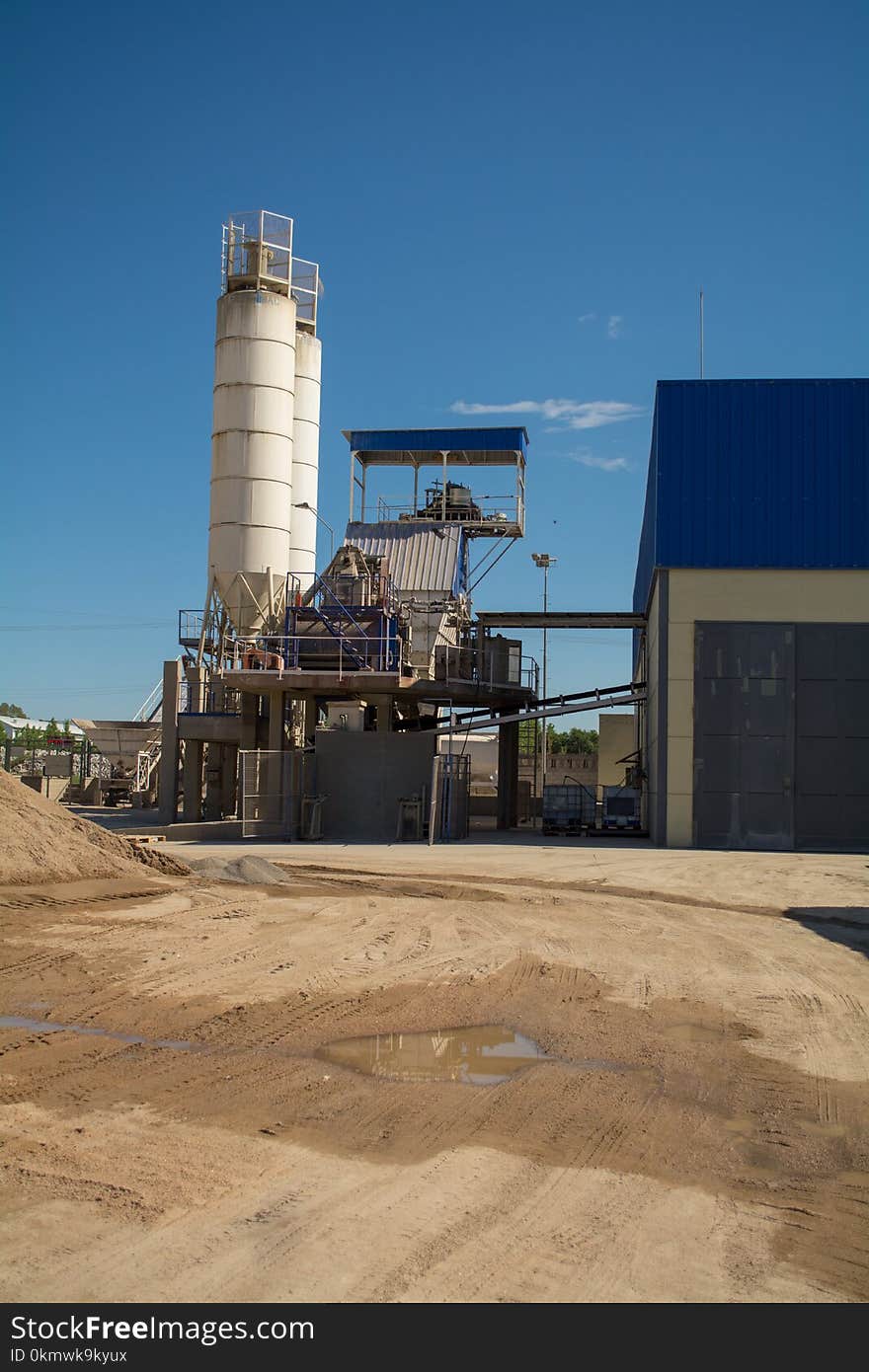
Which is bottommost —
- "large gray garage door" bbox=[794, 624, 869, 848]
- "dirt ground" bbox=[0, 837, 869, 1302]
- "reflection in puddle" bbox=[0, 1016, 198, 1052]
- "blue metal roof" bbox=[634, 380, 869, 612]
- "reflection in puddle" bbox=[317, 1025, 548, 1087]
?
"reflection in puddle" bbox=[0, 1016, 198, 1052]

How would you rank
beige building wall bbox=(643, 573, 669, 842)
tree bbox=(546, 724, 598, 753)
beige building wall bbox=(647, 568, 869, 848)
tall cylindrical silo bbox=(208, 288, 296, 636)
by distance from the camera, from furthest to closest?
1. tree bbox=(546, 724, 598, 753)
2. tall cylindrical silo bbox=(208, 288, 296, 636)
3. beige building wall bbox=(643, 573, 669, 842)
4. beige building wall bbox=(647, 568, 869, 848)

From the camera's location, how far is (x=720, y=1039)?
8.73 m

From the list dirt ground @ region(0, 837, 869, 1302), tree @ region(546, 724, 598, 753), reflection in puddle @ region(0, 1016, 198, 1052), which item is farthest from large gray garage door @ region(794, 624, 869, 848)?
tree @ region(546, 724, 598, 753)

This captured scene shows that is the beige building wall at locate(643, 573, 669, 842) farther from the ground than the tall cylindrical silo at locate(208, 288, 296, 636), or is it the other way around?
the tall cylindrical silo at locate(208, 288, 296, 636)

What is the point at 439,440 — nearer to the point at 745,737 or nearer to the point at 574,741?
the point at 745,737

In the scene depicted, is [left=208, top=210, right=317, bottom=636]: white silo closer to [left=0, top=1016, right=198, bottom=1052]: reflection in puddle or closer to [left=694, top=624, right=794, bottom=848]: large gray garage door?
[left=694, top=624, right=794, bottom=848]: large gray garage door

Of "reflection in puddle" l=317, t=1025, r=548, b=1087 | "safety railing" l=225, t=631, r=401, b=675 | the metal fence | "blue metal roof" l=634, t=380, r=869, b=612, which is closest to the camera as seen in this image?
"reflection in puddle" l=317, t=1025, r=548, b=1087

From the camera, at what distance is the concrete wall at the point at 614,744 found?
54.3 m

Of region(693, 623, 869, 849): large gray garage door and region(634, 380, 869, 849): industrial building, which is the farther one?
region(634, 380, 869, 849): industrial building

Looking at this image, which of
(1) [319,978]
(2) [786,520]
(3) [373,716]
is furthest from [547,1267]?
(3) [373,716]

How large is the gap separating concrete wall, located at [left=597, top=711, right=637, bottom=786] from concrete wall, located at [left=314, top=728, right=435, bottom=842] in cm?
2255

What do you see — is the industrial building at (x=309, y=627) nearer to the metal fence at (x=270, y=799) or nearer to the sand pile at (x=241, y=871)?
the metal fence at (x=270, y=799)

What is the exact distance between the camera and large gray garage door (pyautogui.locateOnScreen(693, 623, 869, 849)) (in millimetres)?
28828
